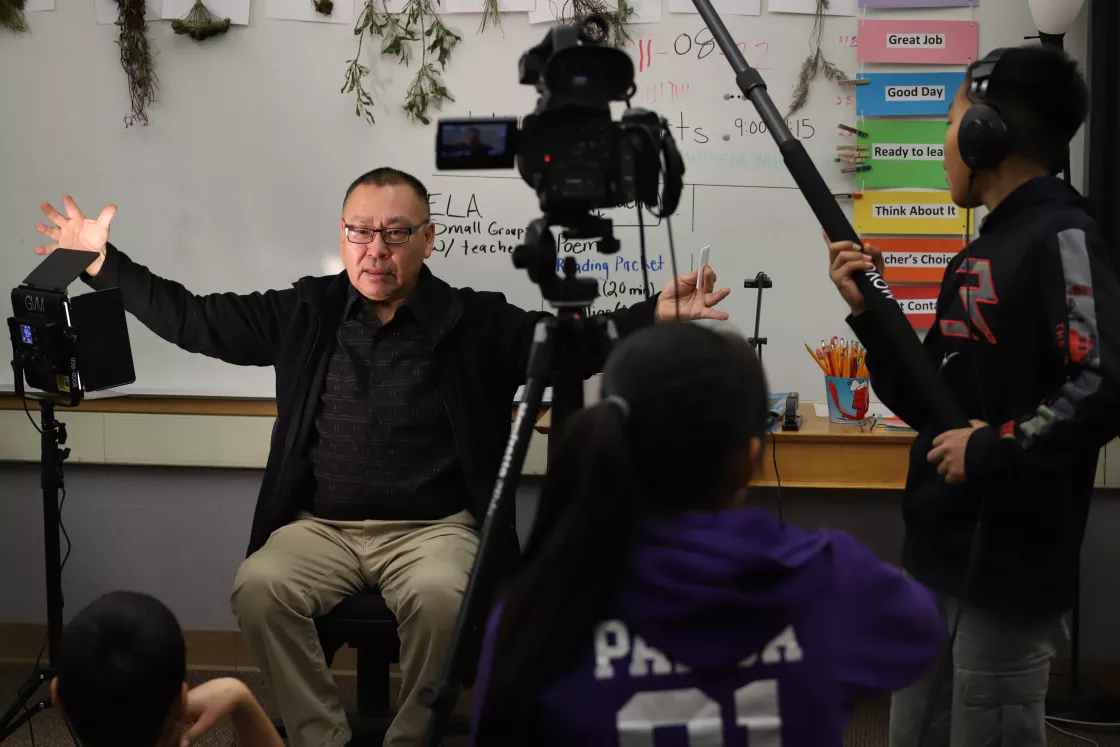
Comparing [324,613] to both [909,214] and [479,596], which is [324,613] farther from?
[909,214]

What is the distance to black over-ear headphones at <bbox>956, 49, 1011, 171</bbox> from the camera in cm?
147

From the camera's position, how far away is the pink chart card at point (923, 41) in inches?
97.9

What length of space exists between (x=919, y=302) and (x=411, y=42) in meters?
1.46

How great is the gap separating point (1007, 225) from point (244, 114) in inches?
77.7

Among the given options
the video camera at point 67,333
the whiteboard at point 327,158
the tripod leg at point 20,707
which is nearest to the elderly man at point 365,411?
the video camera at point 67,333

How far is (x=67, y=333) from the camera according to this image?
2.10 meters

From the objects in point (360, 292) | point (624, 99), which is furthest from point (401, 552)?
point (624, 99)

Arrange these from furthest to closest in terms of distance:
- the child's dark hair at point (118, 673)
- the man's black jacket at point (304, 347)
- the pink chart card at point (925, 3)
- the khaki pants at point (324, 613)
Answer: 1. the pink chart card at point (925, 3)
2. the man's black jacket at point (304, 347)
3. the khaki pants at point (324, 613)
4. the child's dark hair at point (118, 673)

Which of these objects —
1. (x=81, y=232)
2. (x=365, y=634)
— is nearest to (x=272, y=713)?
(x=365, y=634)

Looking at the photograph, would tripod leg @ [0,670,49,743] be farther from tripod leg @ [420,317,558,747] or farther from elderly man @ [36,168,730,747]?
tripod leg @ [420,317,558,747]

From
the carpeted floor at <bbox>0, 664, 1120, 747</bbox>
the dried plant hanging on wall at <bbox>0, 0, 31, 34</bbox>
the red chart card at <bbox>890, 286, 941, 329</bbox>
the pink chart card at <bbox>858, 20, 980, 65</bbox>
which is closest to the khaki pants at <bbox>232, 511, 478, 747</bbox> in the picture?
the carpeted floor at <bbox>0, 664, 1120, 747</bbox>

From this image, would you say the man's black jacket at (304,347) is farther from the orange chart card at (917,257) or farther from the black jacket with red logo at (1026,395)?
the orange chart card at (917,257)

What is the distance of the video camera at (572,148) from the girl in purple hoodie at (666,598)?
553 mm

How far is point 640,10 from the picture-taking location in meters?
2.57
